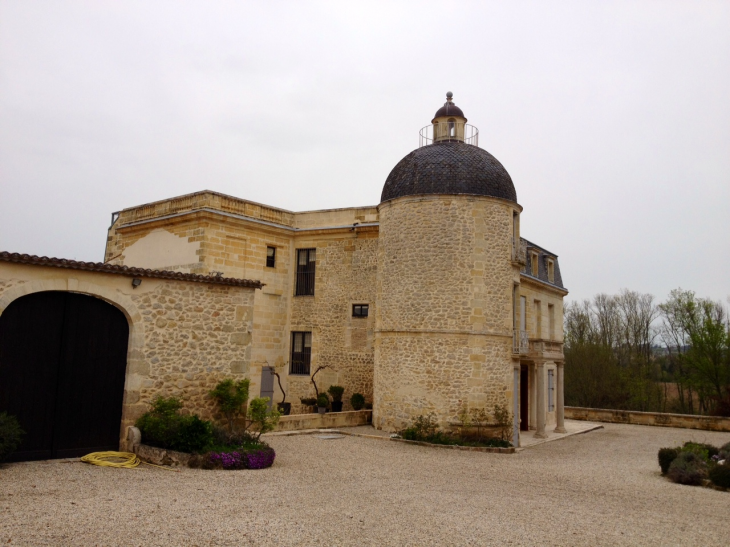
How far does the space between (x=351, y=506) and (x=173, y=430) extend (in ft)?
11.0

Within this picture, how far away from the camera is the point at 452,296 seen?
46.6ft

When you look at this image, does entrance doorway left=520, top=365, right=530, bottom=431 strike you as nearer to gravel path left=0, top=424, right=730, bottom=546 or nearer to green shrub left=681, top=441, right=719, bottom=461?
green shrub left=681, top=441, right=719, bottom=461

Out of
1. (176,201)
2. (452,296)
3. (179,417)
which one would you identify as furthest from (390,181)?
(179,417)

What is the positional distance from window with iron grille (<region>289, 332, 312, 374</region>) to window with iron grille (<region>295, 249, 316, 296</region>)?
4.77ft

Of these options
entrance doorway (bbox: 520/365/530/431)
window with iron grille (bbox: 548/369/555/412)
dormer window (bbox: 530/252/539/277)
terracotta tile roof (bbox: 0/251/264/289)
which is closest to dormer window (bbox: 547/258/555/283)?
dormer window (bbox: 530/252/539/277)

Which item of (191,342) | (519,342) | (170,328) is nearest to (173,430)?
(191,342)

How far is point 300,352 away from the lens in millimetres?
19109

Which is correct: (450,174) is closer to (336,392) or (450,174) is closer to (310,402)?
(336,392)

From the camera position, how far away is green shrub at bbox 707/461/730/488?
931cm

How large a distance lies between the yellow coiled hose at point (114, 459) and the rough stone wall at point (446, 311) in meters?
7.29

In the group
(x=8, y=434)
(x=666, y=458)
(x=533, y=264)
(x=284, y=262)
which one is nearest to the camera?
(x=8, y=434)

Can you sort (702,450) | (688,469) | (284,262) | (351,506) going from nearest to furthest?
1. (351,506)
2. (688,469)
3. (702,450)
4. (284,262)

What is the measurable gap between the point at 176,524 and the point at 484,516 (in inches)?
136

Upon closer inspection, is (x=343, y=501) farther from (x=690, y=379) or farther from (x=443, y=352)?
(x=690, y=379)
